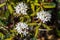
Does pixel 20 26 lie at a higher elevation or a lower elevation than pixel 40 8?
lower

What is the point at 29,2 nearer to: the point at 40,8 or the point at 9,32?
the point at 40,8

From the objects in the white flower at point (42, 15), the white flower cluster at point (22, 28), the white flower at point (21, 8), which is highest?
the white flower at point (21, 8)

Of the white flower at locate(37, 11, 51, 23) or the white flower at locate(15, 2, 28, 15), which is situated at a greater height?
the white flower at locate(15, 2, 28, 15)

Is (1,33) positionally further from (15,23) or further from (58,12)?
(58,12)

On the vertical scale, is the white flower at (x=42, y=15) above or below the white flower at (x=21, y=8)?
below

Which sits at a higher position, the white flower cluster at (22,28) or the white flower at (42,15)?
the white flower at (42,15)

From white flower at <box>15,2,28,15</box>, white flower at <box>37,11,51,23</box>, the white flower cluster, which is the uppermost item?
white flower at <box>15,2,28,15</box>

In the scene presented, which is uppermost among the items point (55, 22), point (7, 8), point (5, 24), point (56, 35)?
point (7, 8)

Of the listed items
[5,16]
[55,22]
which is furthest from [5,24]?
[55,22]

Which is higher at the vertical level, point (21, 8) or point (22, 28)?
point (21, 8)

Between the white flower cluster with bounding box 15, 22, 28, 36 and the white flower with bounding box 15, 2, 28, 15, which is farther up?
the white flower with bounding box 15, 2, 28, 15

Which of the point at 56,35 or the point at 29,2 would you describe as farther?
the point at 56,35
